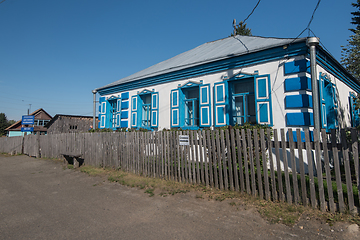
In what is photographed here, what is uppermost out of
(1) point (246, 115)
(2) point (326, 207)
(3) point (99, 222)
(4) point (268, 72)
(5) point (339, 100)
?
(4) point (268, 72)

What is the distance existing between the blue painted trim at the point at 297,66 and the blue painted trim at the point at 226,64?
0.25m

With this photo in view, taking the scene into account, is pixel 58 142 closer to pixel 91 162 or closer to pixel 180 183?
pixel 91 162

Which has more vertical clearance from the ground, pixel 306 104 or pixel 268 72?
pixel 268 72

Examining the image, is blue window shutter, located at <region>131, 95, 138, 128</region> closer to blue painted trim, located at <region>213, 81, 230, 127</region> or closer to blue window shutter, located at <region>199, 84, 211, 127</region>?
blue window shutter, located at <region>199, 84, 211, 127</region>

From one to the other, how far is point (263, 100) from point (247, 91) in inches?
38.9

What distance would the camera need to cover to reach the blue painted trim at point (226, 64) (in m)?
6.64

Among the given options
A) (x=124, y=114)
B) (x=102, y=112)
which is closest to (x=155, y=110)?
(x=124, y=114)

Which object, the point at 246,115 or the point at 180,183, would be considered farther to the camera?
the point at 246,115

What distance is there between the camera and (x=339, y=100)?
28.6 ft

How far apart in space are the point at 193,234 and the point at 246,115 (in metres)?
5.49

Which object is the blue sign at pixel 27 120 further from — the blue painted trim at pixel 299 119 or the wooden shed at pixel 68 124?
the blue painted trim at pixel 299 119

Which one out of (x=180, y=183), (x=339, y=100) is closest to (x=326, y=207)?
(x=180, y=183)

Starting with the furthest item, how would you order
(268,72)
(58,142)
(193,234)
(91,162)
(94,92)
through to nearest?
1. (94,92)
2. (58,142)
3. (91,162)
4. (268,72)
5. (193,234)

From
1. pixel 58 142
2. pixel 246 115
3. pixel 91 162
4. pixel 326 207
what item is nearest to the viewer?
pixel 326 207
